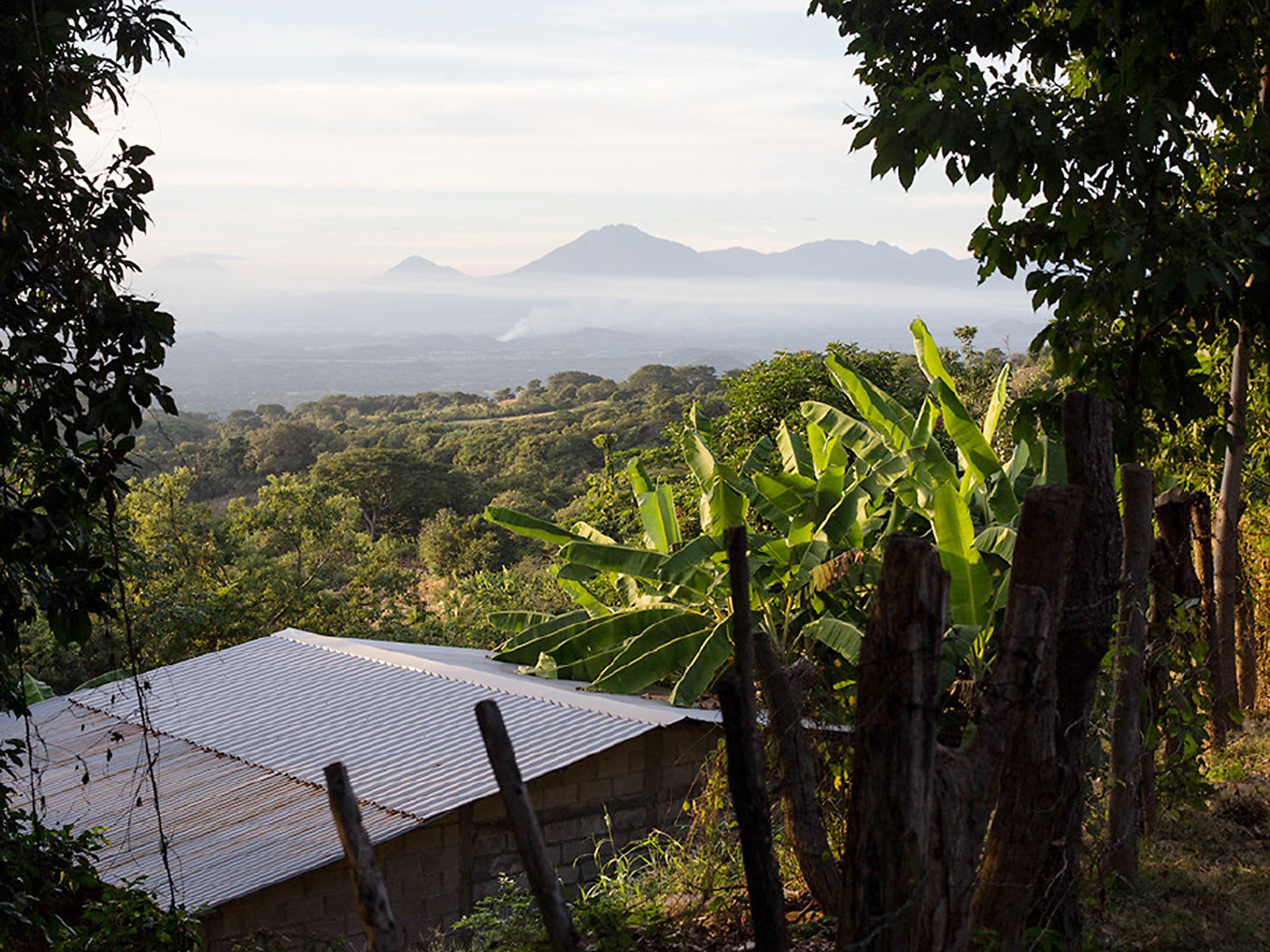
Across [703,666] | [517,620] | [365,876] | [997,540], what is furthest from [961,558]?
[517,620]

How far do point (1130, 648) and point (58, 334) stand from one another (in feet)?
12.5

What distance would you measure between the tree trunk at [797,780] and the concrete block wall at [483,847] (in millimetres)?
3065

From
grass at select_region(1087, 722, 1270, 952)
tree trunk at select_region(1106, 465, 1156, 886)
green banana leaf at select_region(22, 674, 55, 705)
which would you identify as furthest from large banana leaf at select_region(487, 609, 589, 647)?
tree trunk at select_region(1106, 465, 1156, 886)

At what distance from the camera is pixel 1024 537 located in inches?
128

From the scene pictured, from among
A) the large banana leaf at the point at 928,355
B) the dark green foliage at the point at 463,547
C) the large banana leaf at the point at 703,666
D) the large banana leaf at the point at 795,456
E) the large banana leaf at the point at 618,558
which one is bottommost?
the dark green foliage at the point at 463,547

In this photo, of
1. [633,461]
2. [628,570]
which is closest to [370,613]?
[633,461]

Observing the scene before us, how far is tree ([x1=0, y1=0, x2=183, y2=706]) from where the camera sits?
11.7 feet

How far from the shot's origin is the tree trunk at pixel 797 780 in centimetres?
375

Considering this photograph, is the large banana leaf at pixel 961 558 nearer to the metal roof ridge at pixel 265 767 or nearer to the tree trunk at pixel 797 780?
the tree trunk at pixel 797 780

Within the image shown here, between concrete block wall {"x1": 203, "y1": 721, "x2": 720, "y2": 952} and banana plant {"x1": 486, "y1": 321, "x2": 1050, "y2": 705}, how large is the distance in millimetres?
591

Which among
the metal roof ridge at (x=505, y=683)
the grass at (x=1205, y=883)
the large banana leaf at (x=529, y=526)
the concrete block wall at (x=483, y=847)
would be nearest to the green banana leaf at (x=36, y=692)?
the metal roof ridge at (x=505, y=683)

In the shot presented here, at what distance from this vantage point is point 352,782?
721cm

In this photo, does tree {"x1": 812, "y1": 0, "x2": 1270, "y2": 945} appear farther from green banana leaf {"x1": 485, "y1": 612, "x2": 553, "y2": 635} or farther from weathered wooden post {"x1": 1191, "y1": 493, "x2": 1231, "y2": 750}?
green banana leaf {"x1": 485, "y1": 612, "x2": 553, "y2": 635}

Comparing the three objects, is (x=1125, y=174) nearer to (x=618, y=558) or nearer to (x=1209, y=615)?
(x=1209, y=615)
